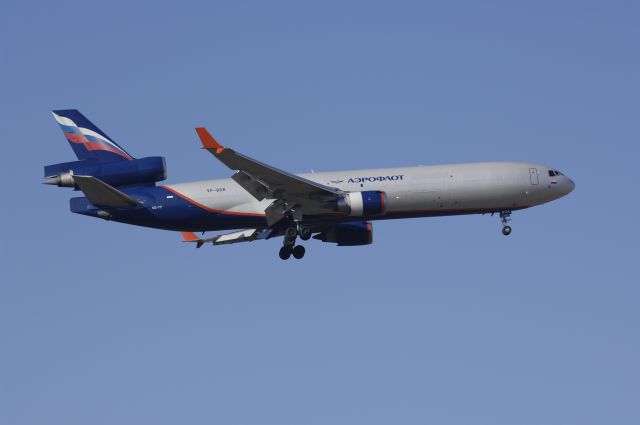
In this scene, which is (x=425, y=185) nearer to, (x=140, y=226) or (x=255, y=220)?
(x=255, y=220)

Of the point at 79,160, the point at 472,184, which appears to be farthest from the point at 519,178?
the point at 79,160

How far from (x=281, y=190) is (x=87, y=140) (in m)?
11.9

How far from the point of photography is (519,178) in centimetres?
6384

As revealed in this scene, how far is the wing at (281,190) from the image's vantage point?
192 ft

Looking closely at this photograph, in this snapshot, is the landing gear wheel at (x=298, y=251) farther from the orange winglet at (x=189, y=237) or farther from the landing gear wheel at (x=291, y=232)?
the orange winglet at (x=189, y=237)

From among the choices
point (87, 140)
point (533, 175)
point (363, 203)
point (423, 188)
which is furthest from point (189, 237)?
point (533, 175)

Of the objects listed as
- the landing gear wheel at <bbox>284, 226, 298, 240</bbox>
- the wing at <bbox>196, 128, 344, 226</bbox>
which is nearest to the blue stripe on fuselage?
the landing gear wheel at <bbox>284, 226, 298, 240</bbox>

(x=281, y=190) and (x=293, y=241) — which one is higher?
(x=281, y=190)

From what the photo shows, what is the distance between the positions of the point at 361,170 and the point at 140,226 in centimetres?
1256

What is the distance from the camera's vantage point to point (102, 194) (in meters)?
60.8

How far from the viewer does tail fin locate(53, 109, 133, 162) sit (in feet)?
211

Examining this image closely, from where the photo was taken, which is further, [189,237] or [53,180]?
[189,237]

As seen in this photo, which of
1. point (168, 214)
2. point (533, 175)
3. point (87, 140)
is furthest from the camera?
point (87, 140)

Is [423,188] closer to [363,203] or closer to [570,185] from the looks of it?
[363,203]
